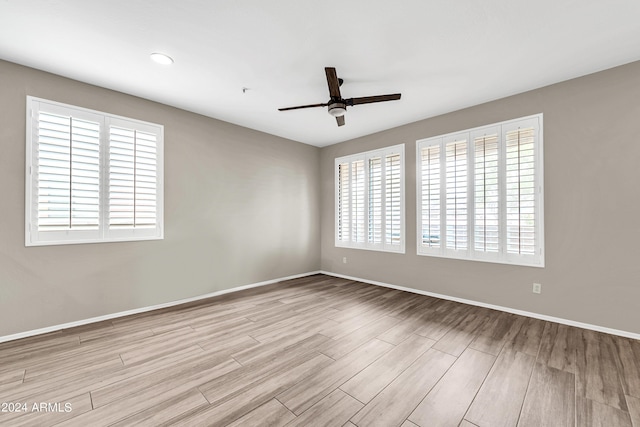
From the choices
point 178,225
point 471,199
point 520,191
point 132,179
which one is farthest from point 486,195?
point 132,179

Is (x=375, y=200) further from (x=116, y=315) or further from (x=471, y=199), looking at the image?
(x=116, y=315)

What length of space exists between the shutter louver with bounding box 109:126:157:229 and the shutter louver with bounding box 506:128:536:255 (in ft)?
15.5

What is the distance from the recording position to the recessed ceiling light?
8.29 feet

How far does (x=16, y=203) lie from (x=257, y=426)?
3.26m

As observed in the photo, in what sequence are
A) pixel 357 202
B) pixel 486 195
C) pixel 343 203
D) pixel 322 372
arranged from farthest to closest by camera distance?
pixel 343 203
pixel 357 202
pixel 486 195
pixel 322 372

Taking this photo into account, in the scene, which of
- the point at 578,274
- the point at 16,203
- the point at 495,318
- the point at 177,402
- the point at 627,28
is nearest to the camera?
the point at 177,402

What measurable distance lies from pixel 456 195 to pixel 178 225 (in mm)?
4073

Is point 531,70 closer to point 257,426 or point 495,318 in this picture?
point 495,318

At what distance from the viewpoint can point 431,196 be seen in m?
4.04

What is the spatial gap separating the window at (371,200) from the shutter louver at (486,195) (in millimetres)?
1134

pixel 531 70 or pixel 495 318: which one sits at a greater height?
pixel 531 70

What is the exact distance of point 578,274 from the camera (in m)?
2.90

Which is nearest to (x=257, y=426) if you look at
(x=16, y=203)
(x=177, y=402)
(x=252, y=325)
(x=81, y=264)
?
(x=177, y=402)

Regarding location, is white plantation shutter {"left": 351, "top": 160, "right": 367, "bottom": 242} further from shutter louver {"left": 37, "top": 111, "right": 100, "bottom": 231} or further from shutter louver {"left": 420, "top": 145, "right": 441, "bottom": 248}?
shutter louver {"left": 37, "top": 111, "right": 100, "bottom": 231}
